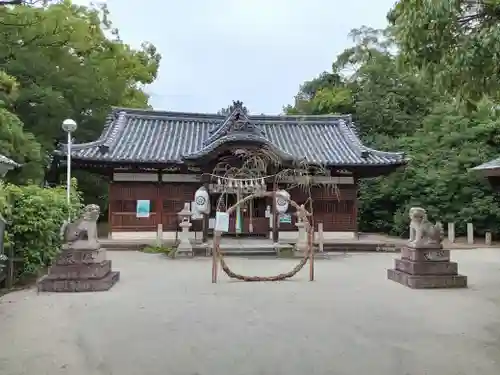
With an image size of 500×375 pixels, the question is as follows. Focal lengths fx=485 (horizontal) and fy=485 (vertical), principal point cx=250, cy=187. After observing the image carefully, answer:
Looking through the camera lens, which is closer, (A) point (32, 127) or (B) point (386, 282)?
(B) point (386, 282)

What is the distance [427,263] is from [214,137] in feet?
34.7

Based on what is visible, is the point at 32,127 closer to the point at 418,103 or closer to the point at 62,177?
the point at 62,177

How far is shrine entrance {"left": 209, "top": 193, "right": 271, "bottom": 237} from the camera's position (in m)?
19.2

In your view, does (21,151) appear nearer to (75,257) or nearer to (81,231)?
(81,231)

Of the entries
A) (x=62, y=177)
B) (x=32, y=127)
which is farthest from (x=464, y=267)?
(x=62, y=177)

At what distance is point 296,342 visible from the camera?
564cm

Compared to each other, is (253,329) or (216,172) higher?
(216,172)

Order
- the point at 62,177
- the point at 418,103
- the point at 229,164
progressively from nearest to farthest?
the point at 229,164, the point at 62,177, the point at 418,103

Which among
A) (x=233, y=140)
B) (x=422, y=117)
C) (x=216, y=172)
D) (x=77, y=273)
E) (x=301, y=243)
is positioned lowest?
(x=77, y=273)

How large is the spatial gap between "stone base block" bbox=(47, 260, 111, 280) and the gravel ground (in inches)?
19.8

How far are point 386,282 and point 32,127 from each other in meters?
16.4

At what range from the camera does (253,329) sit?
247 inches

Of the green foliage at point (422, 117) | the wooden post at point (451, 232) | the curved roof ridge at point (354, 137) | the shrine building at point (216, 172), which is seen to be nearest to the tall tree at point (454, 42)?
the green foliage at point (422, 117)

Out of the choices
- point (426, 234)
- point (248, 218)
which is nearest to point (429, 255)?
point (426, 234)
